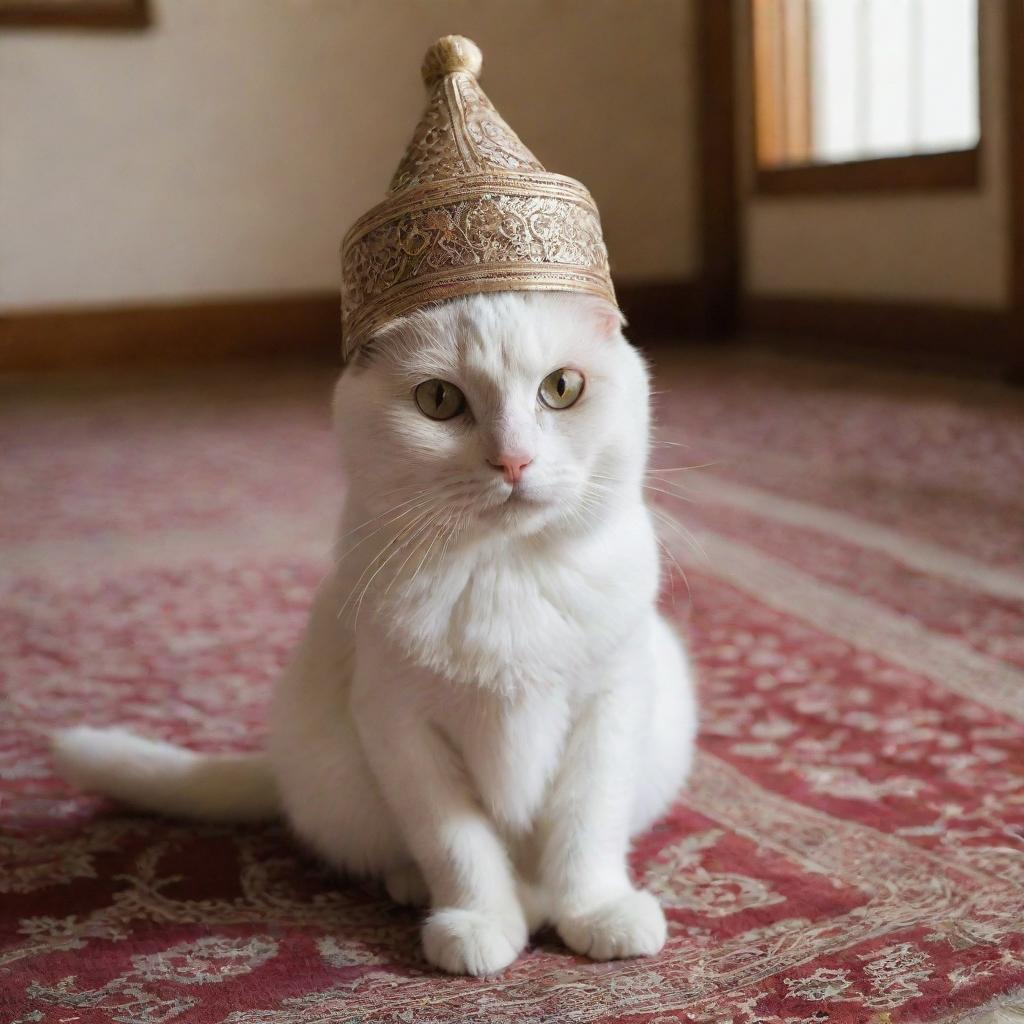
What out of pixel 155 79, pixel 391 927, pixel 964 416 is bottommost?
pixel 391 927

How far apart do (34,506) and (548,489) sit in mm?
2126

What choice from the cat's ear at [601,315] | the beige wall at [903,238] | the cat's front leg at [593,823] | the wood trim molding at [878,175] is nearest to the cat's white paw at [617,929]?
the cat's front leg at [593,823]

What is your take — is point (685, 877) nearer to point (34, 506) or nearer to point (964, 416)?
point (34, 506)

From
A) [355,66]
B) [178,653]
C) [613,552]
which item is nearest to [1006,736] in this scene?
[613,552]

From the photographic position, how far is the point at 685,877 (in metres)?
1.09

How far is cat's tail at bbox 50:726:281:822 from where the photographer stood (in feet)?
3.92

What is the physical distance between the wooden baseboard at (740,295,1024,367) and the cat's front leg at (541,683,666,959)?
286 cm

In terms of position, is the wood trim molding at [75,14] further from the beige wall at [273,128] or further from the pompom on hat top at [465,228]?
the pompom on hat top at [465,228]

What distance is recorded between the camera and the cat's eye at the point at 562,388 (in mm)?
879

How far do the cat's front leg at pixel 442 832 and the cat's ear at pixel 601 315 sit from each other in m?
0.29

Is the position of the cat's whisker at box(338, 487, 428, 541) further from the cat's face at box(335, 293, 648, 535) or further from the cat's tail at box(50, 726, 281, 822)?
the cat's tail at box(50, 726, 281, 822)

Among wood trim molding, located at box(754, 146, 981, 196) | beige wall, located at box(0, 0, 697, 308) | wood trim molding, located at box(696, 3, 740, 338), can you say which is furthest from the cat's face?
wood trim molding, located at box(696, 3, 740, 338)

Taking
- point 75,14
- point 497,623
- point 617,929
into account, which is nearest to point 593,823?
point 617,929

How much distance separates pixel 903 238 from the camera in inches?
158
